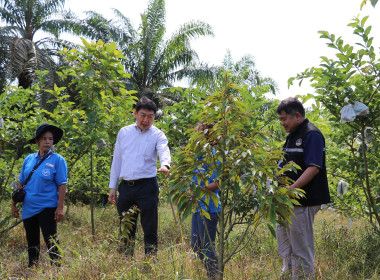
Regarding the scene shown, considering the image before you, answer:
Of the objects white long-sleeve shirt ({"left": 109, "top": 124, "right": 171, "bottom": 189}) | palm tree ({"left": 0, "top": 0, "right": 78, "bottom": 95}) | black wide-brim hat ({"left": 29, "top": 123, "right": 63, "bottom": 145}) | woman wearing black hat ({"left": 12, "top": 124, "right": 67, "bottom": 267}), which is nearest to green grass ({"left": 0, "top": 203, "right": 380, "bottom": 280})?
woman wearing black hat ({"left": 12, "top": 124, "right": 67, "bottom": 267})

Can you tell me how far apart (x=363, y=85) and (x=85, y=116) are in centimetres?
294

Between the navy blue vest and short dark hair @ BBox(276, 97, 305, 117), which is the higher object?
short dark hair @ BBox(276, 97, 305, 117)

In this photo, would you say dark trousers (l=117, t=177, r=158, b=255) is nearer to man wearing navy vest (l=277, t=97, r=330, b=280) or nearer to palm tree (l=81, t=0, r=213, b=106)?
man wearing navy vest (l=277, t=97, r=330, b=280)

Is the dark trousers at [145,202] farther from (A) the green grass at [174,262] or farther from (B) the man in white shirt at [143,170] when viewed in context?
(A) the green grass at [174,262]

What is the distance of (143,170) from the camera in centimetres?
360

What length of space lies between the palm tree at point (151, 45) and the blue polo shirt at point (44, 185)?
10.2m

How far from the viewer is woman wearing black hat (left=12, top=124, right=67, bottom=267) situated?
3.84 metres

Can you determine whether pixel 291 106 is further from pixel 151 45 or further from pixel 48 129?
pixel 151 45

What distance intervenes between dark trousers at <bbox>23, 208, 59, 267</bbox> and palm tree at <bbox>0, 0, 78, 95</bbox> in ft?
25.0

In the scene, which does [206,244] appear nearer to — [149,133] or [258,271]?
[258,271]

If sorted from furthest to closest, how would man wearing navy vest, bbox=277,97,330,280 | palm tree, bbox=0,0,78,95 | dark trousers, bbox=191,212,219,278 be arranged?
palm tree, bbox=0,0,78,95, dark trousers, bbox=191,212,219,278, man wearing navy vest, bbox=277,97,330,280

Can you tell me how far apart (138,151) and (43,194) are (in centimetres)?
108

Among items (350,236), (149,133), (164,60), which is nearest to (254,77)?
(164,60)

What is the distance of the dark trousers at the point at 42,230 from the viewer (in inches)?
151
